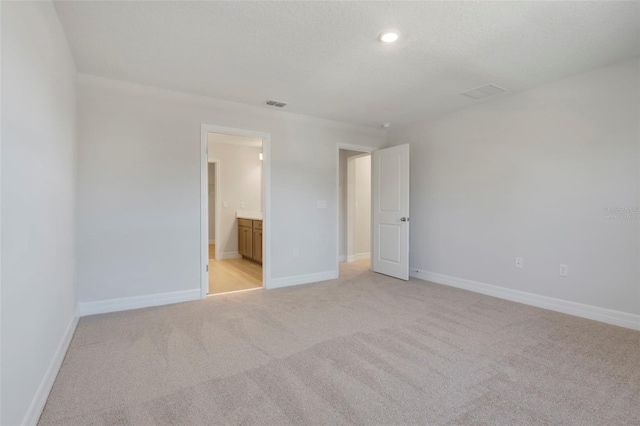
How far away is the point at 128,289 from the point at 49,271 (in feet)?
4.70

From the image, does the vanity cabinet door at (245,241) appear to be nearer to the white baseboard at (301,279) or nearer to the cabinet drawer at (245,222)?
the cabinet drawer at (245,222)

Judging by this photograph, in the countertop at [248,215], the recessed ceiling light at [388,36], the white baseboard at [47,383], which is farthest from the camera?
the countertop at [248,215]

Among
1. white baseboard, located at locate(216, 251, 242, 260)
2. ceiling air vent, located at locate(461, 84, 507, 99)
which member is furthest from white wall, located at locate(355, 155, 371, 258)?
ceiling air vent, located at locate(461, 84, 507, 99)

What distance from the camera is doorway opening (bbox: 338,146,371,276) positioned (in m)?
6.15

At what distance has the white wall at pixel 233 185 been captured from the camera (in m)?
6.39

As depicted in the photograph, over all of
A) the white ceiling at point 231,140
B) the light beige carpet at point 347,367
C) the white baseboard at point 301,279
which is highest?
the white ceiling at point 231,140

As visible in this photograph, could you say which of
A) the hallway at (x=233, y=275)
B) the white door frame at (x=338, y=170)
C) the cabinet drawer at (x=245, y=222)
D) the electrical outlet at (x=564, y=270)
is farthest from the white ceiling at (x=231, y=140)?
the electrical outlet at (x=564, y=270)

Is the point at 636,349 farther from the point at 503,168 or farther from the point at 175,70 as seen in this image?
the point at 175,70

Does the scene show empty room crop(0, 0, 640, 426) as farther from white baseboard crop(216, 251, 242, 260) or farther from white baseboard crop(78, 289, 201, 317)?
white baseboard crop(216, 251, 242, 260)

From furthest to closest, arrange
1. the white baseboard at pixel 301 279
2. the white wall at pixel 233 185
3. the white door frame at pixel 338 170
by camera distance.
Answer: the white wall at pixel 233 185 < the white door frame at pixel 338 170 < the white baseboard at pixel 301 279

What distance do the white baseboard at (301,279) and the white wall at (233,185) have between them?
8.52ft

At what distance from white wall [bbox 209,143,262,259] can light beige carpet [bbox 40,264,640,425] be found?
127 inches

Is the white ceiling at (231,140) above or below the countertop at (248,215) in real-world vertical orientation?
above

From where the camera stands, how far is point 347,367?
2.08 metres
